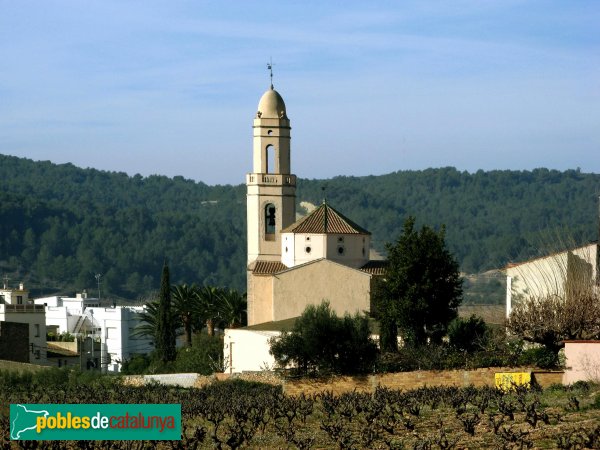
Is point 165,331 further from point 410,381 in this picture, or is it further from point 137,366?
point 410,381

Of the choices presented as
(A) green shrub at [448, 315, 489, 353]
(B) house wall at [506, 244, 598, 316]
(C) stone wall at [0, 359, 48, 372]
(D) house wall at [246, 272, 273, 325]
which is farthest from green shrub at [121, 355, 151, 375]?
(B) house wall at [506, 244, 598, 316]

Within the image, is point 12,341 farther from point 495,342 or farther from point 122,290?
point 122,290

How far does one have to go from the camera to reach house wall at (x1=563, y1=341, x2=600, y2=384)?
37.6 metres

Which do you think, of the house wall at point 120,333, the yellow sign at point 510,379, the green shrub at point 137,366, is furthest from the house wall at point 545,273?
the house wall at point 120,333

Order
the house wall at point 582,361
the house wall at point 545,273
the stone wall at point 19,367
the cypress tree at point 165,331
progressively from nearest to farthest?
the house wall at point 582,361 < the house wall at point 545,273 < the stone wall at point 19,367 < the cypress tree at point 165,331

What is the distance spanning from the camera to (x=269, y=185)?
2552 inches

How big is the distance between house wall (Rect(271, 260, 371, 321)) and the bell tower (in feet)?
21.6

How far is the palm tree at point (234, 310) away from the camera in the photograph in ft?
211

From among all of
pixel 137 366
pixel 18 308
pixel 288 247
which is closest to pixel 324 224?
pixel 288 247

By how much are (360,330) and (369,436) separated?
17229 mm

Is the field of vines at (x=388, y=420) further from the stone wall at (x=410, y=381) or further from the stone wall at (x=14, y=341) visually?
the stone wall at (x=14, y=341)

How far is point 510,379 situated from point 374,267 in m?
19.5

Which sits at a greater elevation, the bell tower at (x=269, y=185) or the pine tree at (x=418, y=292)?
the bell tower at (x=269, y=185)

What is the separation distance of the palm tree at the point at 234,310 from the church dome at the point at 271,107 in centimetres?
759
